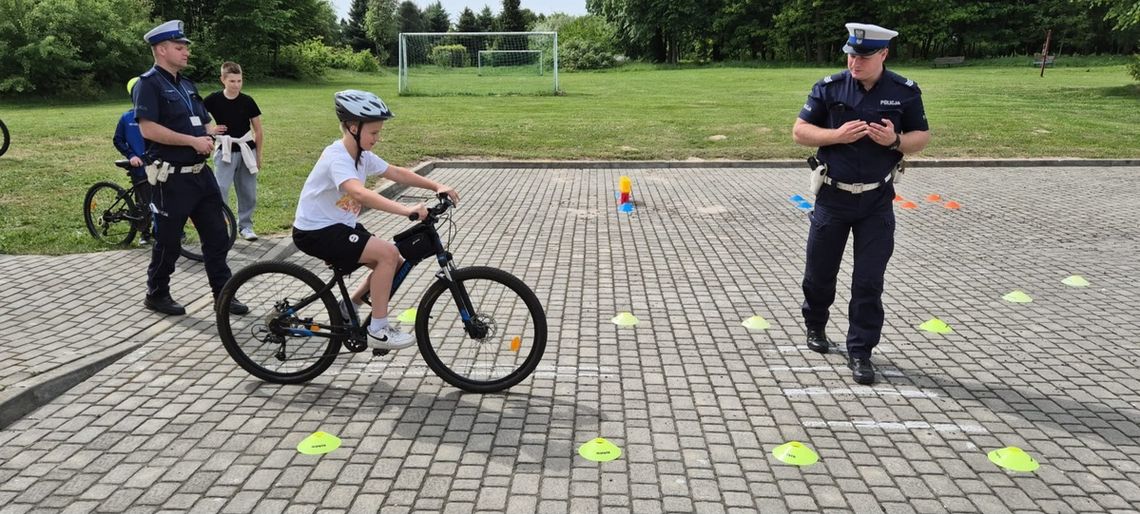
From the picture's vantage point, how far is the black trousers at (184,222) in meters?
6.12

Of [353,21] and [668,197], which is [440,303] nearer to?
[668,197]

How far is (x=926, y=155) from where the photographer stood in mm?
16203

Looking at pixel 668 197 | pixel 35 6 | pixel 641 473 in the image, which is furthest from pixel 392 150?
pixel 35 6

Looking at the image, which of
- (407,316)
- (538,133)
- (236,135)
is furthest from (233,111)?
(538,133)

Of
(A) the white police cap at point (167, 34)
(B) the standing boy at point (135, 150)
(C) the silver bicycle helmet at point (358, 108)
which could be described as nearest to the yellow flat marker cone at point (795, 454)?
(C) the silver bicycle helmet at point (358, 108)

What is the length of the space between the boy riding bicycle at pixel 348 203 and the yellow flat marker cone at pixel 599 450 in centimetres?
152

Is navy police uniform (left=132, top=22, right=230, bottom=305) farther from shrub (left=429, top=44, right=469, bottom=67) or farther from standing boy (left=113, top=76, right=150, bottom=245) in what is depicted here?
shrub (left=429, top=44, right=469, bottom=67)

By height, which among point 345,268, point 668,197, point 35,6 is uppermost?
point 35,6

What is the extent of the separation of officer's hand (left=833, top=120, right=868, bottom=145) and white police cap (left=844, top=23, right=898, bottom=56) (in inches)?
16.0

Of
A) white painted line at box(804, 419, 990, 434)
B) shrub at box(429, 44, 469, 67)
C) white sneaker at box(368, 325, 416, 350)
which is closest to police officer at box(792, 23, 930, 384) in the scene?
white painted line at box(804, 419, 990, 434)

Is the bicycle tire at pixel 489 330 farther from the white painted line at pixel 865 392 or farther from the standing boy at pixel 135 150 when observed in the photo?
the standing boy at pixel 135 150

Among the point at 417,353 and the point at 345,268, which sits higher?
the point at 345,268

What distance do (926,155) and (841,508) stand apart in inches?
555

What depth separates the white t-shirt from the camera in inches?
183
